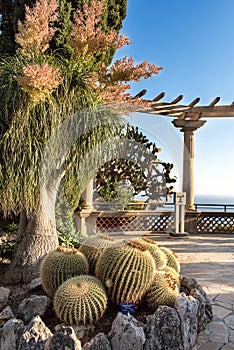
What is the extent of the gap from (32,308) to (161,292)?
34.7 inches

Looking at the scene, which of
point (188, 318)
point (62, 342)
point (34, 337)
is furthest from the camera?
point (188, 318)

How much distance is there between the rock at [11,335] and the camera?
5.83ft

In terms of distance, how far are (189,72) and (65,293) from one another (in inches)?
140

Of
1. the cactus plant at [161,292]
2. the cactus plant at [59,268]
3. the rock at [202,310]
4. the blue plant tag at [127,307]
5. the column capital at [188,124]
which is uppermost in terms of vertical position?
the column capital at [188,124]

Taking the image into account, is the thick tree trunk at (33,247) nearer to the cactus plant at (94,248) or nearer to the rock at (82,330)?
the cactus plant at (94,248)

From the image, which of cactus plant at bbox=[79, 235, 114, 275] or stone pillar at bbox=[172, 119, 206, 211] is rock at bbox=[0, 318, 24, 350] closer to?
cactus plant at bbox=[79, 235, 114, 275]

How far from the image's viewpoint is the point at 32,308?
7.04 feet

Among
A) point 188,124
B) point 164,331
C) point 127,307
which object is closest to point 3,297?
point 127,307

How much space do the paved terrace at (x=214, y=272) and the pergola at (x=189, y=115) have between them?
1251mm

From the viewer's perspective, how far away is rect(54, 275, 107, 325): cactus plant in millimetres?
1947

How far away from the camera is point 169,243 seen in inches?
239

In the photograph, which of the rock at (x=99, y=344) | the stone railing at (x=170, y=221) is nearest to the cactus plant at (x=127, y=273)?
the rock at (x=99, y=344)

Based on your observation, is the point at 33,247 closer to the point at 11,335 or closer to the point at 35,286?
the point at 35,286

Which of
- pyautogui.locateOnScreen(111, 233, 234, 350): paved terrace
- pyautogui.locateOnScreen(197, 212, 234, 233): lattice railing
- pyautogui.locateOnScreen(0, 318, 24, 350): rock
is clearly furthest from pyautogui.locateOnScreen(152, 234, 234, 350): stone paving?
pyautogui.locateOnScreen(0, 318, 24, 350): rock
